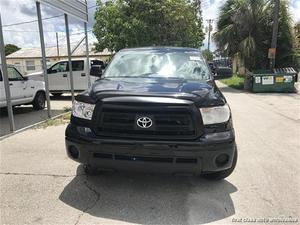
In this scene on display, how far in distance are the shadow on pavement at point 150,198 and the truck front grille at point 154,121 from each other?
31.8 inches

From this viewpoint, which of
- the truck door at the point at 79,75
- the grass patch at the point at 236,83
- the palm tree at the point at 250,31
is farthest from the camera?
the grass patch at the point at 236,83

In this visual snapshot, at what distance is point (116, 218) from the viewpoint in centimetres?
340

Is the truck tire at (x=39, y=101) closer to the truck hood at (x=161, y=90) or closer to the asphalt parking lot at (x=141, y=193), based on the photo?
the asphalt parking lot at (x=141, y=193)

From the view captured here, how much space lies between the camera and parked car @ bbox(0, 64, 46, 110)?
9.70 m

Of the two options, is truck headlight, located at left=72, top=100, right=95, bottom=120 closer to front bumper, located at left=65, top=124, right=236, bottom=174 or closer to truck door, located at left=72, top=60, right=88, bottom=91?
front bumper, located at left=65, top=124, right=236, bottom=174

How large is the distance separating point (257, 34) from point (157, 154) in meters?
19.4

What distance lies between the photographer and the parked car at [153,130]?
347 cm

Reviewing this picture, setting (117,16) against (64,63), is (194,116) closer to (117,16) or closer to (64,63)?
(64,63)

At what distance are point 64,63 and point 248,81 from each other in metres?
11.0

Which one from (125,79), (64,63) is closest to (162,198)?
(125,79)

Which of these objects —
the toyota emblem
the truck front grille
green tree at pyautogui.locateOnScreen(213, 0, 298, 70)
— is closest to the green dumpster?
green tree at pyautogui.locateOnScreen(213, 0, 298, 70)

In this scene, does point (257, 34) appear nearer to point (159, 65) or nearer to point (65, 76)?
point (65, 76)

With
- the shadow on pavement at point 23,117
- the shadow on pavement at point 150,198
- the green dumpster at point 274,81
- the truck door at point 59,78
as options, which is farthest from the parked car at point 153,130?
the green dumpster at point 274,81

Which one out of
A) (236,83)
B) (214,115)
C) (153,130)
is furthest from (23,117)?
(236,83)
